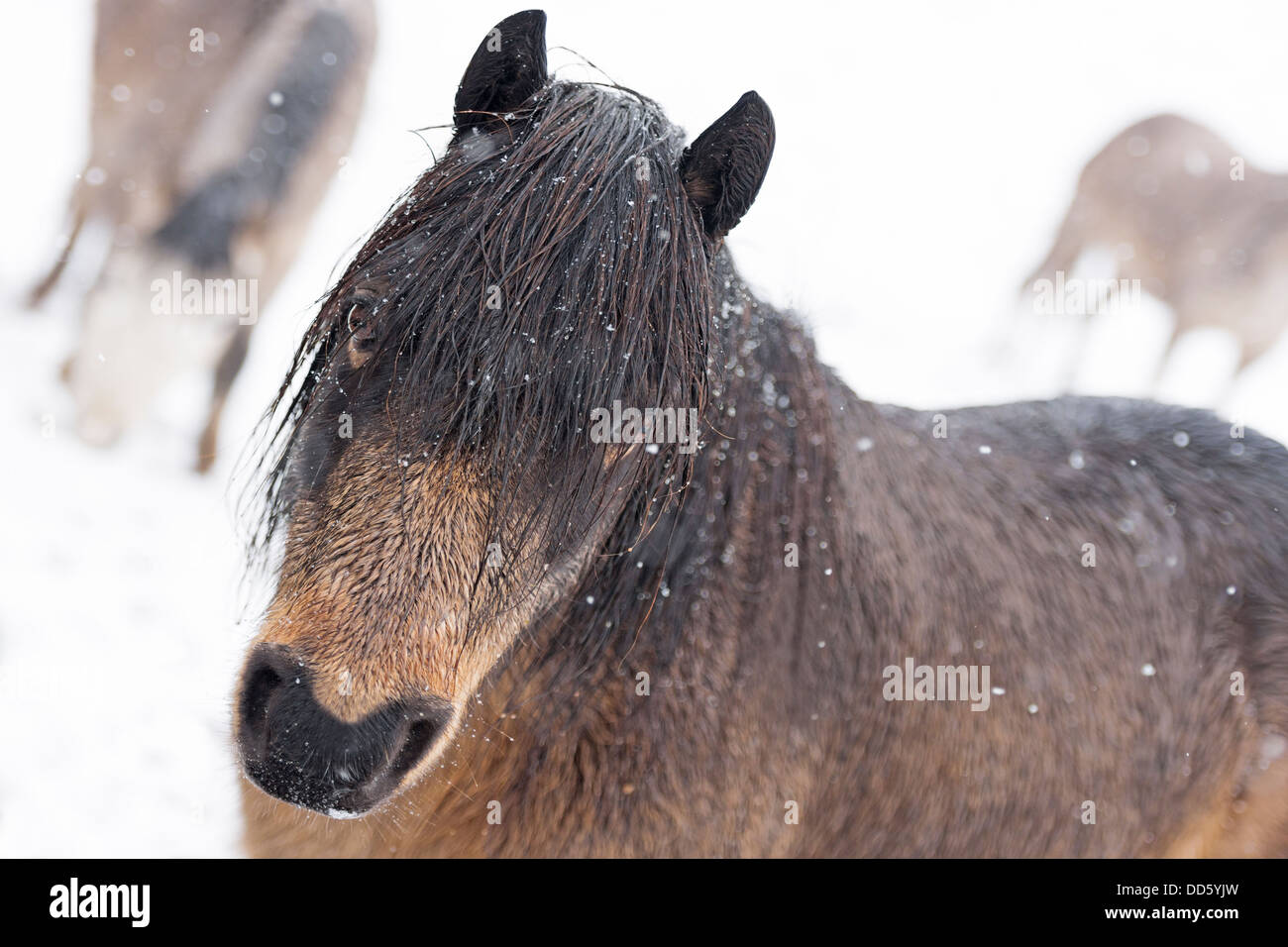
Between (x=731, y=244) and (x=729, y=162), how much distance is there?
0.63 m

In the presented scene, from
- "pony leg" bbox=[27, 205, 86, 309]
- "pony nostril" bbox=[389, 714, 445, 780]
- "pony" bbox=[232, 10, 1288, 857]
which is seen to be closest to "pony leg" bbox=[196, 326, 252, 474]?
"pony leg" bbox=[27, 205, 86, 309]

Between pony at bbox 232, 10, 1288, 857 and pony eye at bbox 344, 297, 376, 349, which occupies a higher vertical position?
pony eye at bbox 344, 297, 376, 349

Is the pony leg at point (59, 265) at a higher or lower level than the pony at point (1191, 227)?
lower

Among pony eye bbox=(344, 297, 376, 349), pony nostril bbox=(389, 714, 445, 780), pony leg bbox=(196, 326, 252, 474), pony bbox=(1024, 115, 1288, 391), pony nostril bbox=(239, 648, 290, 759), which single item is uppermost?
pony bbox=(1024, 115, 1288, 391)

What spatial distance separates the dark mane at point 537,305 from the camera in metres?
1.43

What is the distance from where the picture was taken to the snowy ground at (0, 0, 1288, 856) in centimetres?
329

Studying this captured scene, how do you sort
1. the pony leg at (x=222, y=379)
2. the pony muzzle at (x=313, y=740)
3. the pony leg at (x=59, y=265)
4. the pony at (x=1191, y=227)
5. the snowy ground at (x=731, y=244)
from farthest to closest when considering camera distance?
1. the pony at (x=1191, y=227)
2. the pony leg at (x=59, y=265)
3. the pony leg at (x=222, y=379)
4. the snowy ground at (x=731, y=244)
5. the pony muzzle at (x=313, y=740)

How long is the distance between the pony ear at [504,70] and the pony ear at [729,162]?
379 mm

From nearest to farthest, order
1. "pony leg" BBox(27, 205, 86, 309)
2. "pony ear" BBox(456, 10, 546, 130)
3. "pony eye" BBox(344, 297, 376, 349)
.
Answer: "pony eye" BBox(344, 297, 376, 349) < "pony ear" BBox(456, 10, 546, 130) < "pony leg" BBox(27, 205, 86, 309)

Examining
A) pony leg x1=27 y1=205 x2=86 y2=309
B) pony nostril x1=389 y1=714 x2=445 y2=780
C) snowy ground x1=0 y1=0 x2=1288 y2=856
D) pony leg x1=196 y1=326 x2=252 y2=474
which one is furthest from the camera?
pony leg x1=27 y1=205 x2=86 y2=309

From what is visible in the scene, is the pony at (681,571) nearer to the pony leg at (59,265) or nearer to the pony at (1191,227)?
the pony leg at (59,265)

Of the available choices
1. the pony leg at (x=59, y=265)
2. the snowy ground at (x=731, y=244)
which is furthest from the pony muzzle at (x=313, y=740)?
the pony leg at (x=59, y=265)

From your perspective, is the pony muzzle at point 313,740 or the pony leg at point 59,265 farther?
the pony leg at point 59,265

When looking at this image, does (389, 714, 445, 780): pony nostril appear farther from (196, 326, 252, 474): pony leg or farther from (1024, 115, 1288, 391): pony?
(1024, 115, 1288, 391): pony
